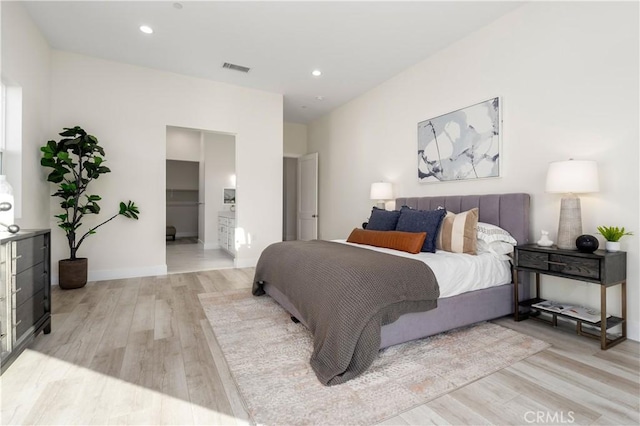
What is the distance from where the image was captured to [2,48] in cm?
258

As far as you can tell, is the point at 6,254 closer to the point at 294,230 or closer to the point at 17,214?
the point at 17,214

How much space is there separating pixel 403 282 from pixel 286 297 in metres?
1.09

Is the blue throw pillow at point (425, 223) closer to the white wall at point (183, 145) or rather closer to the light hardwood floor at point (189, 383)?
the light hardwood floor at point (189, 383)

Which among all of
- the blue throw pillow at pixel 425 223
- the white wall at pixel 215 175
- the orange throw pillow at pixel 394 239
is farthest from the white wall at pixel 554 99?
the white wall at pixel 215 175

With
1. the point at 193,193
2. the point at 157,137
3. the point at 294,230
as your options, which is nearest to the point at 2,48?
the point at 157,137

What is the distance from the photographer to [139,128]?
431 cm

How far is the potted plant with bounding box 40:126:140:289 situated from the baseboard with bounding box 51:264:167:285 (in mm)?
A: 346

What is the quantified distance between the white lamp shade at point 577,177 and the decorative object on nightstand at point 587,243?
357mm

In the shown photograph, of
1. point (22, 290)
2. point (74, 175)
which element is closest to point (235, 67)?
point (74, 175)

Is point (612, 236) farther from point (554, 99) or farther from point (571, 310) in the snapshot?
point (554, 99)

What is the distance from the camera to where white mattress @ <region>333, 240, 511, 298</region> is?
2355 millimetres

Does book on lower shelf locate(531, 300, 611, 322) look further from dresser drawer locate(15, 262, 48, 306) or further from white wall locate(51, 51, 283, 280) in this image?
white wall locate(51, 51, 283, 280)

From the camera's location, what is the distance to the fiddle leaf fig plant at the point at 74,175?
3500 millimetres

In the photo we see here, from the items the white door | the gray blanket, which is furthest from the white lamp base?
the white door
